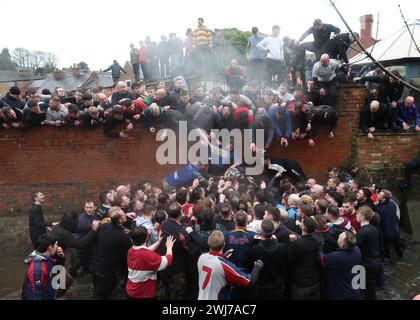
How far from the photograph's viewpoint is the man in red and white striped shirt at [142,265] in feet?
14.1

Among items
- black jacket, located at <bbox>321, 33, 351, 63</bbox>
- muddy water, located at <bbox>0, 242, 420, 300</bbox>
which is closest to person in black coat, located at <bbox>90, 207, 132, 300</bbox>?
muddy water, located at <bbox>0, 242, 420, 300</bbox>

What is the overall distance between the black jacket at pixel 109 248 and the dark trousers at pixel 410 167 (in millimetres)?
6652

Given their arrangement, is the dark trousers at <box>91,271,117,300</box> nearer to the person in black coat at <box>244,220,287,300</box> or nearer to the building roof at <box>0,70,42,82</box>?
the person in black coat at <box>244,220,287,300</box>

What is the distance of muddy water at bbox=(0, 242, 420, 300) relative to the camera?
5.70m

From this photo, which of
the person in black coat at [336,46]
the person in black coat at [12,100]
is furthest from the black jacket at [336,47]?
the person in black coat at [12,100]

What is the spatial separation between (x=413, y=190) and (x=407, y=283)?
10.8ft

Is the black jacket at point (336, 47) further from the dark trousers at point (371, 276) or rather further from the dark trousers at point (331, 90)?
the dark trousers at point (371, 276)

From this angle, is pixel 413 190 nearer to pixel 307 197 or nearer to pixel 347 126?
pixel 347 126

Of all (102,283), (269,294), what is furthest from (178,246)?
(269,294)

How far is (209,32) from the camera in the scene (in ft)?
41.1

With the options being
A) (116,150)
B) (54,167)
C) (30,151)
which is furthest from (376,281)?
(30,151)

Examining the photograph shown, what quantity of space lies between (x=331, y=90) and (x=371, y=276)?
454 centimetres

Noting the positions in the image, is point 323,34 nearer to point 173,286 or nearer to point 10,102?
point 173,286

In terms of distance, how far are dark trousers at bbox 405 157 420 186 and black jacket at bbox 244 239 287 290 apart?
17.6 ft
